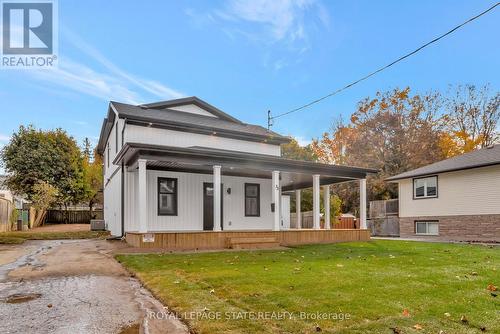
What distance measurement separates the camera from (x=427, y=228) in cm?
2127

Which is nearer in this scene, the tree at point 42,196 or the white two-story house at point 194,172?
the white two-story house at point 194,172

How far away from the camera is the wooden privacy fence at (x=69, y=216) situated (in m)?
32.6

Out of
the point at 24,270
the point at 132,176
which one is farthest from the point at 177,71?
the point at 24,270

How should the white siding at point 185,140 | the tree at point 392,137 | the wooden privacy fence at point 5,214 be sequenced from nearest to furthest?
1. the white siding at point 185,140
2. the wooden privacy fence at point 5,214
3. the tree at point 392,137

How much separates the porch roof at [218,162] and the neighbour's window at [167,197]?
61 cm

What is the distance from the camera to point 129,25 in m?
16.4

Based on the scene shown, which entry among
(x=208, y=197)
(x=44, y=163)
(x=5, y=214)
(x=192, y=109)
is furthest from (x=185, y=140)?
(x=44, y=163)

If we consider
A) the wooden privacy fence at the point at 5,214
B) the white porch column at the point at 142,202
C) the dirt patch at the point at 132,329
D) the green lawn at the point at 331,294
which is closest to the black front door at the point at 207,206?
the white porch column at the point at 142,202

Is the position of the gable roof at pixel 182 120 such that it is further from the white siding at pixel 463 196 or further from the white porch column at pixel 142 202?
the white siding at pixel 463 196

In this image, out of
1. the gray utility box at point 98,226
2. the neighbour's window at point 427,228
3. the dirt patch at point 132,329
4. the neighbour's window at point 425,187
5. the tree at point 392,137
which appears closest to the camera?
the dirt patch at point 132,329

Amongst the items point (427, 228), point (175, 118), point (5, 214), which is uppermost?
point (175, 118)

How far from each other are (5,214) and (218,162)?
16.1m

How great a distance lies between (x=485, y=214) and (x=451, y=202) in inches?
73.3

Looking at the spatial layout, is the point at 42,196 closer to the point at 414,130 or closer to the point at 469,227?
the point at 469,227
